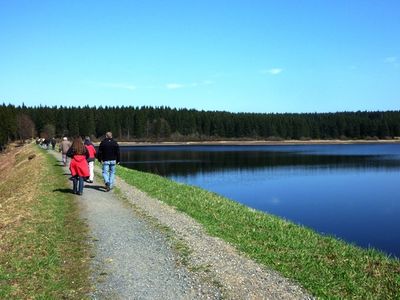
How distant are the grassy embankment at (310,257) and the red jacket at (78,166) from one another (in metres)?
4.79

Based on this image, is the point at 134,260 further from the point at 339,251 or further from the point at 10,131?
the point at 10,131

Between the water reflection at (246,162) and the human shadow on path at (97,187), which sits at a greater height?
the human shadow on path at (97,187)

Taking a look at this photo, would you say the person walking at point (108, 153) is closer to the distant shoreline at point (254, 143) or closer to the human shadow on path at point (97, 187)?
the human shadow on path at point (97, 187)

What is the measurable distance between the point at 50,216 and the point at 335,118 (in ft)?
632

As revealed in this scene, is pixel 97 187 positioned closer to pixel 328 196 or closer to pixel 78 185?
pixel 78 185

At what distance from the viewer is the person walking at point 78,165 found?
1702 centimetres

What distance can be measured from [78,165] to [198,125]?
6418 inches

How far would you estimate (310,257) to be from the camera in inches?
369

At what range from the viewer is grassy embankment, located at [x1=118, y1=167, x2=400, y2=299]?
7617 millimetres

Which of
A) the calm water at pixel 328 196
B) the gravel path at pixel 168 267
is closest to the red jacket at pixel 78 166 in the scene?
the gravel path at pixel 168 267

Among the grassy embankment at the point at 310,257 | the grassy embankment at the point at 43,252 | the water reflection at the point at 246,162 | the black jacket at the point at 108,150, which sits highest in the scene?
the black jacket at the point at 108,150

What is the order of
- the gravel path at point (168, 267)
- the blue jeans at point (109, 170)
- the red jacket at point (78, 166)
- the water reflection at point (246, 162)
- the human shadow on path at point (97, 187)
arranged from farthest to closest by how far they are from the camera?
the water reflection at point (246, 162), the human shadow on path at point (97, 187), the blue jeans at point (109, 170), the red jacket at point (78, 166), the gravel path at point (168, 267)

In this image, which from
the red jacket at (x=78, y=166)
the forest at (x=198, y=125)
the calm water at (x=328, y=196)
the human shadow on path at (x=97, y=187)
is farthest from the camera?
the forest at (x=198, y=125)

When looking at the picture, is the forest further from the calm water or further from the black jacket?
the black jacket
